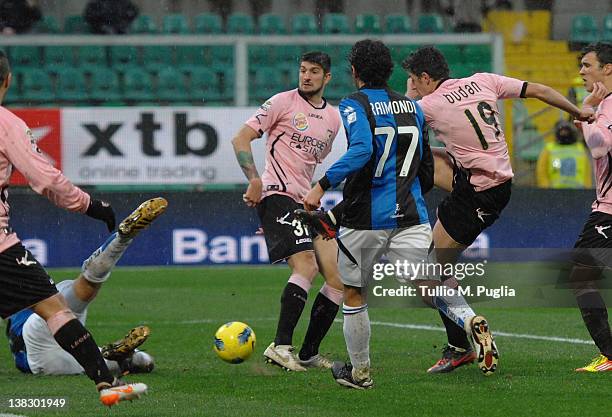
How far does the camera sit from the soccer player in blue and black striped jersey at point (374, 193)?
7.50m

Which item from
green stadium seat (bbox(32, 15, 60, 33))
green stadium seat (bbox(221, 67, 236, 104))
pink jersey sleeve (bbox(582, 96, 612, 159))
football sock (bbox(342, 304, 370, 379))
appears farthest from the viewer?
green stadium seat (bbox(32, 15, 60, 33))

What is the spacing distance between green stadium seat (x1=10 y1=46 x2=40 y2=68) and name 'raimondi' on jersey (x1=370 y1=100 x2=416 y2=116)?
12594 mm

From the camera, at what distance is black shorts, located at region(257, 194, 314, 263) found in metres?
9.04

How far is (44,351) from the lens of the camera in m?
8.30

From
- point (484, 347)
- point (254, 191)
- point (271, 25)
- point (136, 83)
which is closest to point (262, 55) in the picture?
point (136, 83)

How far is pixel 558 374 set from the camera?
8172mm

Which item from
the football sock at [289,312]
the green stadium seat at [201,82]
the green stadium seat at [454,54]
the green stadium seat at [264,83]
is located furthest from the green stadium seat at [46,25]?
the football sock at [289,312]

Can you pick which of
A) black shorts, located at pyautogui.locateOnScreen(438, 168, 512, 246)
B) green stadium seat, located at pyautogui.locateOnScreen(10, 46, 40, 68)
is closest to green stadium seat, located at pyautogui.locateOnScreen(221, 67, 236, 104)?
green stadium seat, located at pyautogui.locateOnScreen(10, 46, 40, 68)

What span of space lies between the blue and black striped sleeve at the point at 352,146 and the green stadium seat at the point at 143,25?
14.0 m

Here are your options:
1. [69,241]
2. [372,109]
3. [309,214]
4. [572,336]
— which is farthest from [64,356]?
[69,241]

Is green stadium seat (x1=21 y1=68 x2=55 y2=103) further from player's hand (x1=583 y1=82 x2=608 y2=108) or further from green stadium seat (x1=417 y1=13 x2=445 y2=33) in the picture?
player's hand (x1=583 y1=82 x2=608 y2=108)

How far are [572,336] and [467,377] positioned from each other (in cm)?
243

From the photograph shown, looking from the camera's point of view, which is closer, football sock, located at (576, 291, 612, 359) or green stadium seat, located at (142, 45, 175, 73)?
football sock, located at (576, 291, 612, 359)

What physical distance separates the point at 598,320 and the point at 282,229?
223 cm
